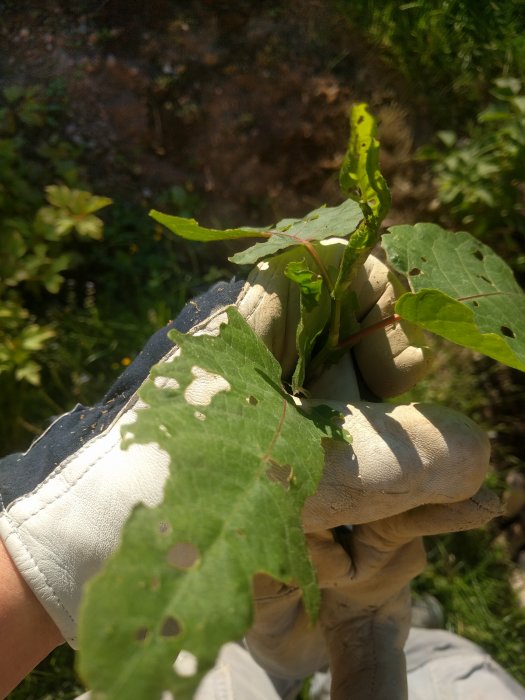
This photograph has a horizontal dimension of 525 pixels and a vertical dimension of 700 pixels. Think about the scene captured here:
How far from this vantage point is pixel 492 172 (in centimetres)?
259

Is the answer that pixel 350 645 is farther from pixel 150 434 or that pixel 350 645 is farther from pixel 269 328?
pixel 150 434

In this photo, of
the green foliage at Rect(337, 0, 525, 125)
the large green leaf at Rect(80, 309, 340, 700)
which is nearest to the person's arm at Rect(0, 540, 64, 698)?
the large green leaf at Rect(80, 309, 340, 700)

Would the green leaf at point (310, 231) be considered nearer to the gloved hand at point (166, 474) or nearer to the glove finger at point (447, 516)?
the gloved hand at point (166, 474)

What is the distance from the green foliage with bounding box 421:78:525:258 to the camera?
2453 mm

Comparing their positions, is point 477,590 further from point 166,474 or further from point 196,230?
point 196,230

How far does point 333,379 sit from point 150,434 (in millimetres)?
595

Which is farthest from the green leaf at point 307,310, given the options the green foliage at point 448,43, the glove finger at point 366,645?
the green foliage at point 448,43

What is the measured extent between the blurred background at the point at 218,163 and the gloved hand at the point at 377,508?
107 centimetres

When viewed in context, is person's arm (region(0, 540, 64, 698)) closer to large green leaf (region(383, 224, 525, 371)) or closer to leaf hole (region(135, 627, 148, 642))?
leaf hole (region(135, 627, 148, 642))

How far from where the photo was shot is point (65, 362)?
9.01ft

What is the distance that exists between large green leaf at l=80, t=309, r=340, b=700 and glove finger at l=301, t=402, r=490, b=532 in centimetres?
12

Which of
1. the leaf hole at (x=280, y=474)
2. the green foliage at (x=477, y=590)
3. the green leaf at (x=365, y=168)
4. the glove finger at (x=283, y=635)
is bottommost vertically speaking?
the green foliage at (x=477, y=590)

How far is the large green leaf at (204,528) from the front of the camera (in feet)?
2.28

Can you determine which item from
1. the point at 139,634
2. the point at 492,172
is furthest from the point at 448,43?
the point at 139,634
